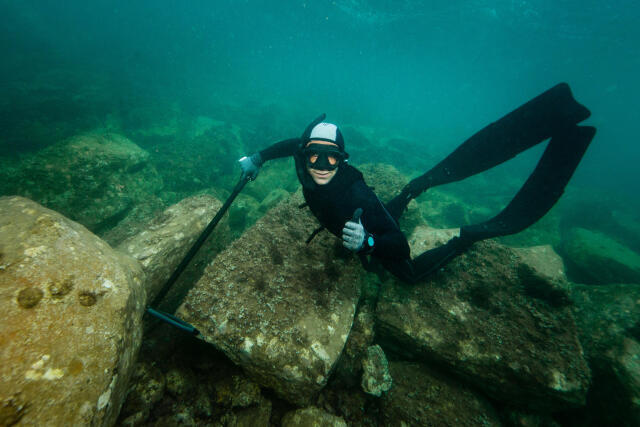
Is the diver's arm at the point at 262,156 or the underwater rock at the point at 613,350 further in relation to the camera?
the diver's arm at the point at 262,156

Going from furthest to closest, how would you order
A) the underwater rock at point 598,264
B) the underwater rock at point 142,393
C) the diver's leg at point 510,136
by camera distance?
the underwater rock at point 598,264, the diver's leg at point 510,136, the underwater rock at point 142,393

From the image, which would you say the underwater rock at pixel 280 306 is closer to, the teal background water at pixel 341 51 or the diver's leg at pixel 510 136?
the diver's leg at pixel 510 136

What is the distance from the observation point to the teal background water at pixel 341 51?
20.0 meters

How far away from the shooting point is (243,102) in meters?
31.0

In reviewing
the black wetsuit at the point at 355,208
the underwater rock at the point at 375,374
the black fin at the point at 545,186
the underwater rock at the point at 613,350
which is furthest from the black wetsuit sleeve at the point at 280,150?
the underwater rock at the point at 613,350

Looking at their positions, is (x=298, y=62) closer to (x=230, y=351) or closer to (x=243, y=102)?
(x=243, y=102)

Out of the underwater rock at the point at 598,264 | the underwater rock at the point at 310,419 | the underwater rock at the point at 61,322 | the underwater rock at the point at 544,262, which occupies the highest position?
the underwater rock at the point at 598,264

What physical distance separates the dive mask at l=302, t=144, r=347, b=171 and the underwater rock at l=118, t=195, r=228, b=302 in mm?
1994

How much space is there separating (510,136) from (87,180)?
8559 millimetres

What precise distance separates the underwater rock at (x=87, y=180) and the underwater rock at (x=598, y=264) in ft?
45.9

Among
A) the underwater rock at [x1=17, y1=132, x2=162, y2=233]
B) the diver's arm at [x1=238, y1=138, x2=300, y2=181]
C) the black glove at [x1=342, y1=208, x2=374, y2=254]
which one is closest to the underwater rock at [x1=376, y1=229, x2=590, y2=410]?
the black glove at [x1=342, y1=208, x2=374, y2=254]

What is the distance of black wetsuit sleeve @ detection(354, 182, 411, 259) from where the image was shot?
257 cm

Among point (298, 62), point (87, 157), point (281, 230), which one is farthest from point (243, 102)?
point (298, 62)

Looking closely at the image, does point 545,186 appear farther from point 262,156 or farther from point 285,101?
point 285,101
